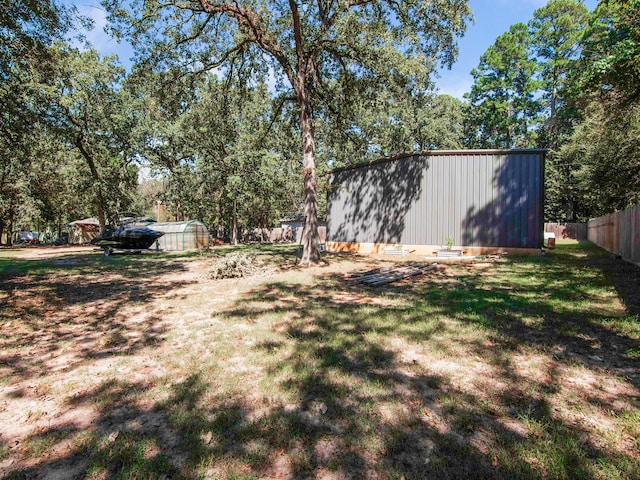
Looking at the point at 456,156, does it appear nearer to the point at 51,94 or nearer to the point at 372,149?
the point at 372,149

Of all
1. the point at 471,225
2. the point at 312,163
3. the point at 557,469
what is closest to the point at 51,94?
the point at 312,163

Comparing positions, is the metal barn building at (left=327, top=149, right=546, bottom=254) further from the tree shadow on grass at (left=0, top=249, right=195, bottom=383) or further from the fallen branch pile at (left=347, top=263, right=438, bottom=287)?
the tree shadow on grass at (left=0, top=249, right=195, bottom=383)

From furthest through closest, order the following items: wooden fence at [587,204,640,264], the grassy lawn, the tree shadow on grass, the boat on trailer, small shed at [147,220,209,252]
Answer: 1. small shed at [147,220,209,252]
2. the boat on trailer
3. wooden fence at [587,204,640,264]
4. the tree shadow on grass
5. the grassy lawn

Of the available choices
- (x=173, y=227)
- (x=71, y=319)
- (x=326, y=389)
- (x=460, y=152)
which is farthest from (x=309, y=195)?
(x=173, y=227)

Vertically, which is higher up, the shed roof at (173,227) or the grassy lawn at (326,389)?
the shed roof at (173,227)

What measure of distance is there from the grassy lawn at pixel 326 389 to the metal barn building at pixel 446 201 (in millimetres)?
8340

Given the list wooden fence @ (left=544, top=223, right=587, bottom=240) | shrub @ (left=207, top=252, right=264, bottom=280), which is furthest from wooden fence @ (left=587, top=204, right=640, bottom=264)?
wooden fence @ (left=544, top=223, right=587, bottom=240)

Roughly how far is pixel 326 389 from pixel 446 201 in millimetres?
13715

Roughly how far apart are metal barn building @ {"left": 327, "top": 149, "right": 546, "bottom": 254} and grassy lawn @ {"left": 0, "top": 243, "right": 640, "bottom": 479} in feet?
27.4

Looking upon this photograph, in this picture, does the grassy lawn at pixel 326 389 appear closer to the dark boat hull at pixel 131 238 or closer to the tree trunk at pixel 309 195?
the tree trunk at pixel 309 195

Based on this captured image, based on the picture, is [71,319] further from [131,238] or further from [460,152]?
[131,238]

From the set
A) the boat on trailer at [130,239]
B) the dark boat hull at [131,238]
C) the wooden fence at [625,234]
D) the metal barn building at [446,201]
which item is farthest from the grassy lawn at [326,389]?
the dark boat hull at [131,238]

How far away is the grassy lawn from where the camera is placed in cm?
222

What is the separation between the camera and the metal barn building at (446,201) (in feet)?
45.9
